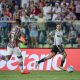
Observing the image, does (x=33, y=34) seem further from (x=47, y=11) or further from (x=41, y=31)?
(x=47, y=11)

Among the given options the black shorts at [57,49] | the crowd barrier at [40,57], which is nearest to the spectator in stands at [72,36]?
the crowd barrier at [40,57]

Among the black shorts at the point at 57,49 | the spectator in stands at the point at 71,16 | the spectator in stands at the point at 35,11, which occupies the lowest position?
the black shorts at the point at 57,49

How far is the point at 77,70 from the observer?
1920 centimetres

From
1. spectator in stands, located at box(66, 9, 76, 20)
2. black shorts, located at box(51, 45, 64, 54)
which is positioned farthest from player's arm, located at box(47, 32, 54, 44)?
spectator in stands, located at box(66, 9, 76, 20)

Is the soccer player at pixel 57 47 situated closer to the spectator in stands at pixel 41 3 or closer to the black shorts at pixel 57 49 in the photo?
the black shorts at pixel 57 49

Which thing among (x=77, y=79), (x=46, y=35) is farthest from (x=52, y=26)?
(x=77, y=79)

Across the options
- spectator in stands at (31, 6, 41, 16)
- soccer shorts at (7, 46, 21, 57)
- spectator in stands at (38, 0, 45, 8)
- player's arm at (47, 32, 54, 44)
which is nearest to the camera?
soccer shorts at (7, 46, 21, 57)

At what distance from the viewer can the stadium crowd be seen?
19250mm

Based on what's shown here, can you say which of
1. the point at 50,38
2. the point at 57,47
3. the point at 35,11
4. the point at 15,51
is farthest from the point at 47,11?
the point at 15,51

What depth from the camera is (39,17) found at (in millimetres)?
20531

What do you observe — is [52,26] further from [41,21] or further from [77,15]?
[77,15]

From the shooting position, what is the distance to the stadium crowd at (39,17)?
19.2m

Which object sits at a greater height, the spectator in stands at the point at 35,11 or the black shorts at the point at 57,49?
the spectator in stands at the point at 35,11

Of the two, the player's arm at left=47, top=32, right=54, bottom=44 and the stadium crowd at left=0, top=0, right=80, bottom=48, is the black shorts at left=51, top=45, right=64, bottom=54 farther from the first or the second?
the stadium crowd at left=0, top=0, right=80, bottom=48
